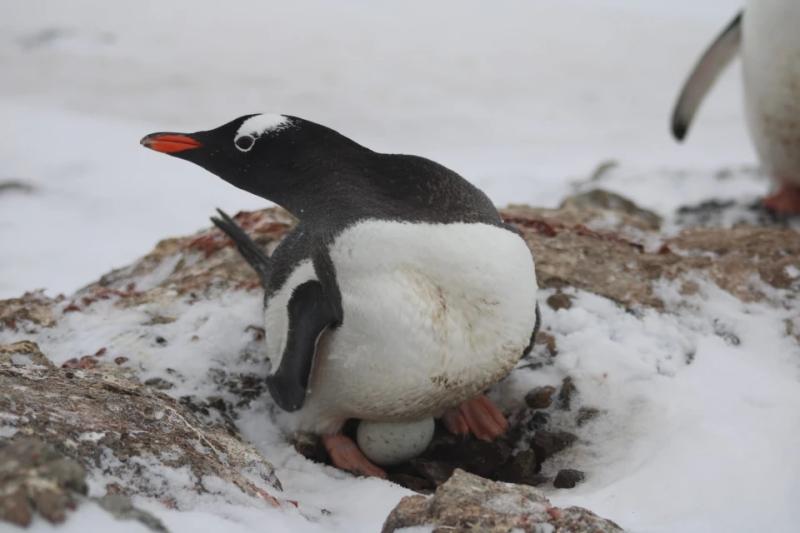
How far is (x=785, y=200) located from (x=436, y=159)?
2.27 metres

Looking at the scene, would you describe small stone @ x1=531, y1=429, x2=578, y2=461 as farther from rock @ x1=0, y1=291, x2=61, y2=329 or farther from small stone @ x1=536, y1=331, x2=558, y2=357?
rock @ x1=0, y1=291, x2=61, y2=329

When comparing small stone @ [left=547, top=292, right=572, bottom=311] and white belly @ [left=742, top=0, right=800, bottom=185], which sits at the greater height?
white belly @ [left=742, top=0, right=800, bottom=185]

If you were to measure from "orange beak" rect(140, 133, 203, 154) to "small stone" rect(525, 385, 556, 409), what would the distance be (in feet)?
3.58

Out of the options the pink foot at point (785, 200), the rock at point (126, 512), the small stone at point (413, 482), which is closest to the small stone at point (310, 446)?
the small stone at point (413, 482)

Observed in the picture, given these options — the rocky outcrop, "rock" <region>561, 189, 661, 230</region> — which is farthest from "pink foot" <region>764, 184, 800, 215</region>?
the rocky outcrop

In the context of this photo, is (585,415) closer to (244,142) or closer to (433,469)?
(433,469)

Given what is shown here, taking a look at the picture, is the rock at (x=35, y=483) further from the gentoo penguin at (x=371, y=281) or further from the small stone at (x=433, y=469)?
the small stone at (x=433, y=469)

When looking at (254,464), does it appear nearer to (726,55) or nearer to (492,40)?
(726,55)

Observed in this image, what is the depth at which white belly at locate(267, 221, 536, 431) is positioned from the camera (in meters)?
2.09

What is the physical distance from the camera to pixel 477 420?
2.50m

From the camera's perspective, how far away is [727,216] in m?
4.81

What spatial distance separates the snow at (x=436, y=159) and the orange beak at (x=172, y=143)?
23.6 inches

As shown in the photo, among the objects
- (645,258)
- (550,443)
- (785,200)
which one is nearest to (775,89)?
(785,200)

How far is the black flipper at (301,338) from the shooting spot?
6.93ft
